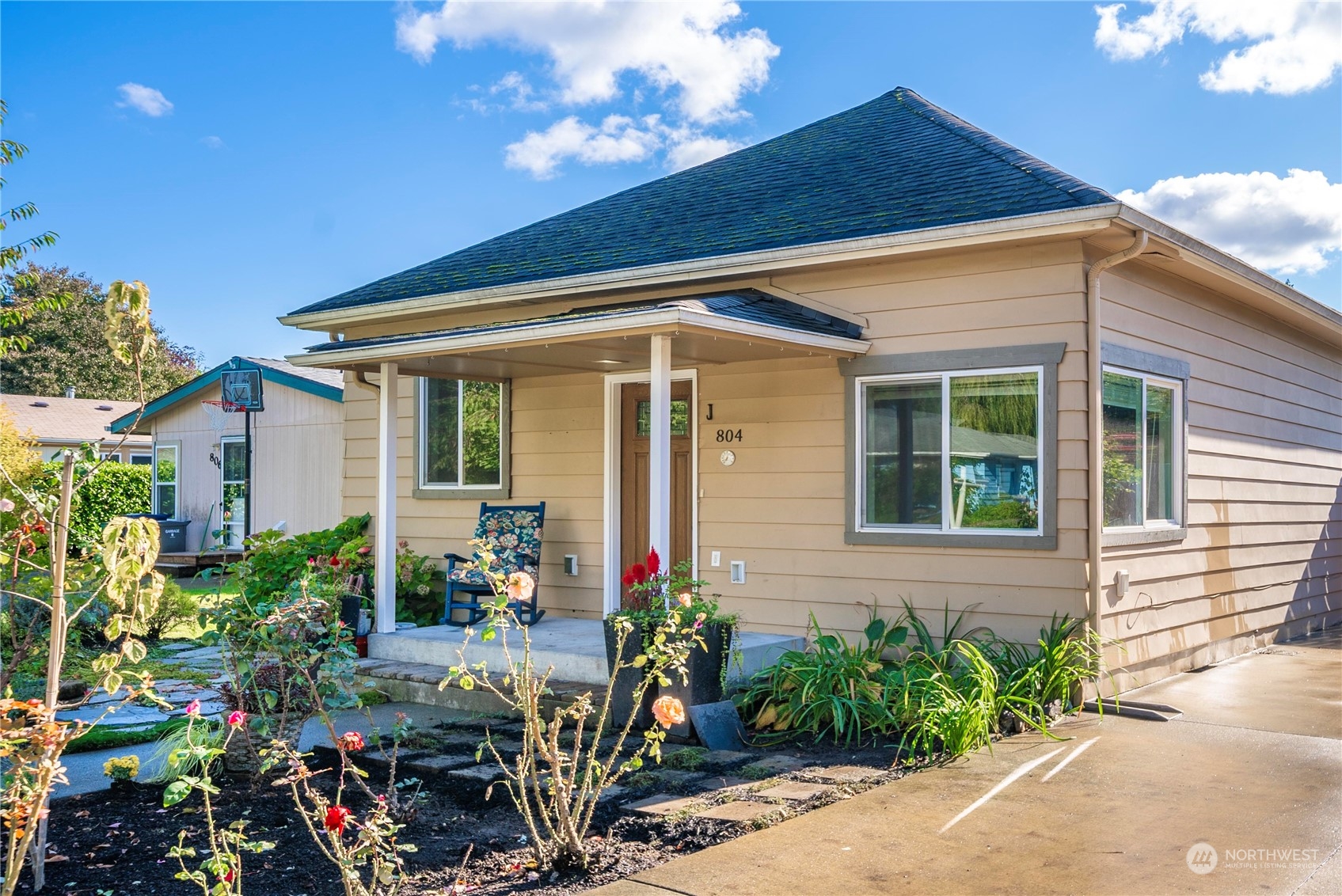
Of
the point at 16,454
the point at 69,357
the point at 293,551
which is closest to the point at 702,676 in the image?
the point at 293,551

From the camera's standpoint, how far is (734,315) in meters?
6.61

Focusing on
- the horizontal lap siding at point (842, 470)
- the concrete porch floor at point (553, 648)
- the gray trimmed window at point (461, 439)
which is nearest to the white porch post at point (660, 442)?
the concrete porch floor at point (553, 648)

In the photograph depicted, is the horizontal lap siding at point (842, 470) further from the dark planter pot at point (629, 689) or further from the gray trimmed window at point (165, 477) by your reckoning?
the gray trimmed window at point (165, 477)

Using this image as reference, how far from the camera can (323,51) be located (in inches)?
468

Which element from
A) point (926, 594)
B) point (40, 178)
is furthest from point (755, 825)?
point (40, 178)

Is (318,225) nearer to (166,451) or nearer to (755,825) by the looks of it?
(166,451)

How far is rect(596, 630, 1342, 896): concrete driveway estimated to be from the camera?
3.76 metres

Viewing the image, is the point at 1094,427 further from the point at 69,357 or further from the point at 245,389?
the point at 69,357

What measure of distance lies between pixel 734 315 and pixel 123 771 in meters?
4.06

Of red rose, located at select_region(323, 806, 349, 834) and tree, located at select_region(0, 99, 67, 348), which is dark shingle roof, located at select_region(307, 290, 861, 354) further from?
tree, located at select_region(0, 99, 67, 348)

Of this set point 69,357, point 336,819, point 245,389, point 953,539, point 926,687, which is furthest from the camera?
point 69,357

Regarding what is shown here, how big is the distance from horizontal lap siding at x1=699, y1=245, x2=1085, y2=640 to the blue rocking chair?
59.4 inches

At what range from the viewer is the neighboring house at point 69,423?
80.2ft

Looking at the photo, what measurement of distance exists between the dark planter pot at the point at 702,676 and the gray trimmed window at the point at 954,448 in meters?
1.62
